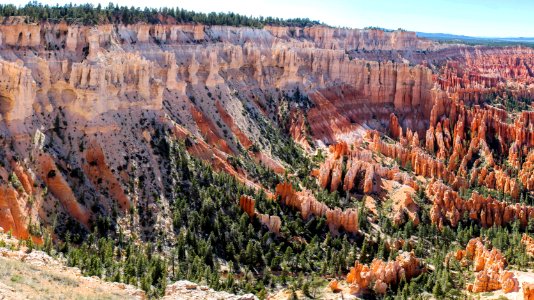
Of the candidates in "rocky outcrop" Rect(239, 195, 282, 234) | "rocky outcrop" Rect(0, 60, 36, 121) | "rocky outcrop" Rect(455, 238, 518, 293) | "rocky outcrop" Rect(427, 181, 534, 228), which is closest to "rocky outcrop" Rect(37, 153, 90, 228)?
"rocky outcrop" Rect(0, 60, 36, 121)

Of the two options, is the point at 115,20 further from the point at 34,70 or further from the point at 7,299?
the point at 7,299

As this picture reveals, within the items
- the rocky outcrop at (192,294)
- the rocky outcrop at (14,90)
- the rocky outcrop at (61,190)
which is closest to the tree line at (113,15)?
the rocky outcrop at (14,90)

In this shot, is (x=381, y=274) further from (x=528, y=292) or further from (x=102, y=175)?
(x=102, y=175)

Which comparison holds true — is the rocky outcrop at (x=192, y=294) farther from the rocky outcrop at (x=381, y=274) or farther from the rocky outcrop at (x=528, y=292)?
the rocky outcrop at (x=528, y=292)

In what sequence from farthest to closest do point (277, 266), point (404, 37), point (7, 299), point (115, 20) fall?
1. point (404, 37)
2. point (115, 20)
3. point (277, 266)
4. point (7, 299)

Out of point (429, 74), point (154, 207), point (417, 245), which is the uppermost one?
point (429, 74)

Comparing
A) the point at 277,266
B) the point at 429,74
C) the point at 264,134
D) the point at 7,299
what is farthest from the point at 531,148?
the point at 7,299

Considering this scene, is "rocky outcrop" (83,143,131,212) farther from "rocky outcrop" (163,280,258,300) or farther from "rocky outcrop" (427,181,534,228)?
"rocky outcrop" (427,181,534,228)
